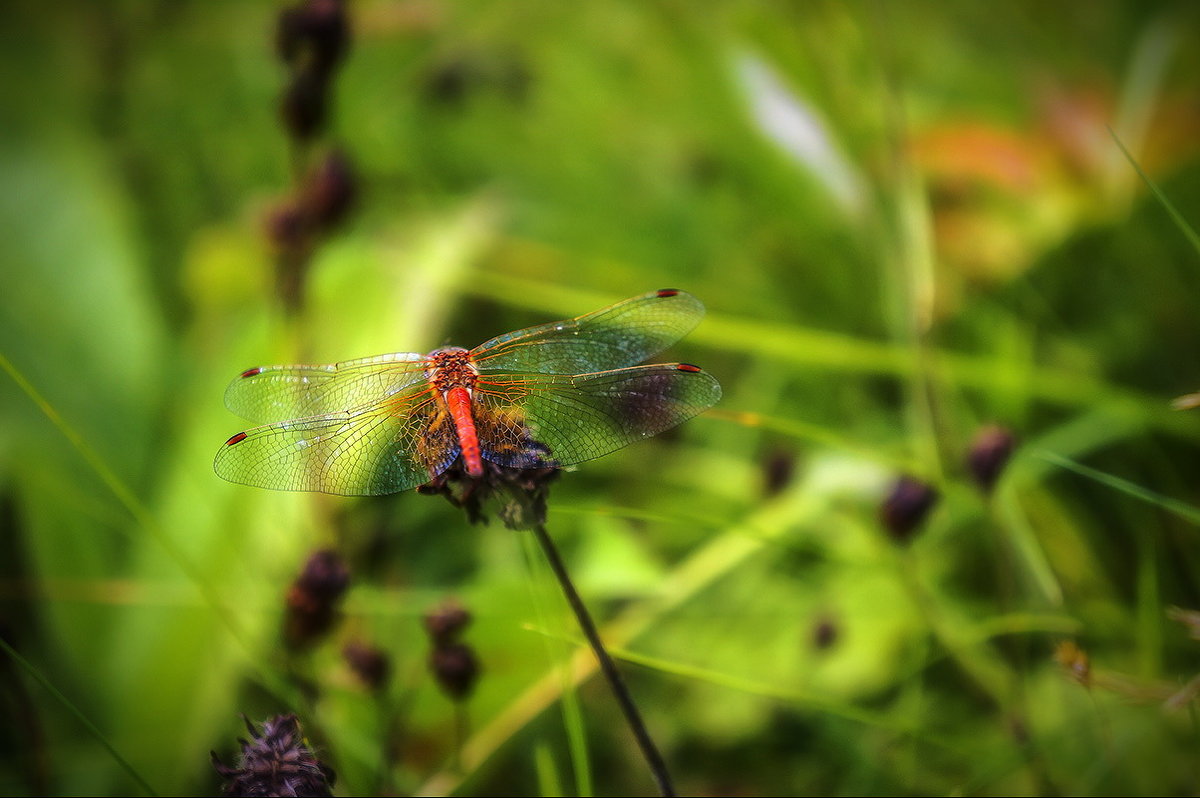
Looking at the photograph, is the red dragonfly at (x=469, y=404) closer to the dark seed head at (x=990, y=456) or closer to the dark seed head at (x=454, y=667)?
the dark seed head at (x=454, y=667)

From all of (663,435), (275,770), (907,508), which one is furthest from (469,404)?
(663,435)

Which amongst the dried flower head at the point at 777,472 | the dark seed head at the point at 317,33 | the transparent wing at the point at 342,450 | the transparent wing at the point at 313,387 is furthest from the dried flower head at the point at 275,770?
the dark seed head at the point at 317,33

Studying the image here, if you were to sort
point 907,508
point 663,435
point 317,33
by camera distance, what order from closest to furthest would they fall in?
point 907,508 → point 317,33 → point 663,435

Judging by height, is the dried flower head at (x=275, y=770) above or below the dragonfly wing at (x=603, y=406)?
below

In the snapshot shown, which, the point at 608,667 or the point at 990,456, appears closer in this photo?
the point at 608,667

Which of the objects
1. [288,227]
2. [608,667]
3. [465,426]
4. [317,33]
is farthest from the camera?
[288,227]

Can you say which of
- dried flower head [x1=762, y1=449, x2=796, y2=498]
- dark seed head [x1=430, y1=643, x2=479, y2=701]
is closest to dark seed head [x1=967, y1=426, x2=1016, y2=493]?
dried flower head [x1=762, y1=449, x2=796, y2=498]

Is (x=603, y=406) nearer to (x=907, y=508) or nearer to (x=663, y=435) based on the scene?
(x=907, y=508)

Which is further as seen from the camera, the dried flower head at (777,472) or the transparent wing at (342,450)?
the dried flower head at (777,472)

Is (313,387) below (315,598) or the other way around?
the other way around
